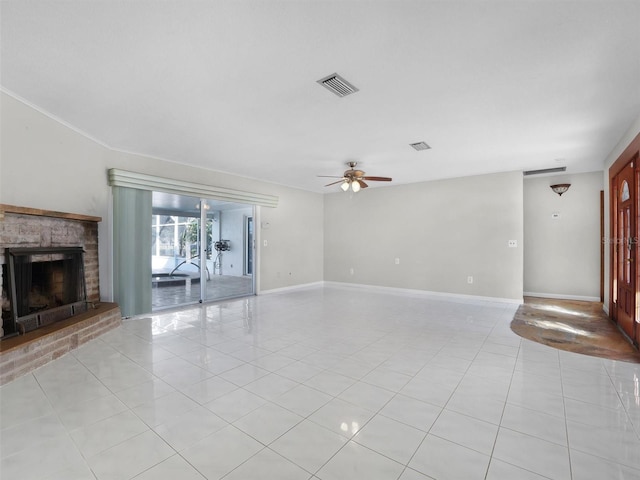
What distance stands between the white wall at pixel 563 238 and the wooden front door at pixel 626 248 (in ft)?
6.16

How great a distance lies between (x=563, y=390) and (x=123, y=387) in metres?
3.65

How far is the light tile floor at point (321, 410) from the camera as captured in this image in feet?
5.42

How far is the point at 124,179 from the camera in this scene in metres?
4.59

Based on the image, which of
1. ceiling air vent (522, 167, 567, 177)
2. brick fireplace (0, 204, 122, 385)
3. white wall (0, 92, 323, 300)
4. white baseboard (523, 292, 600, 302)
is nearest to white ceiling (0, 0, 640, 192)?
white wall (0, 92, 323, 300)

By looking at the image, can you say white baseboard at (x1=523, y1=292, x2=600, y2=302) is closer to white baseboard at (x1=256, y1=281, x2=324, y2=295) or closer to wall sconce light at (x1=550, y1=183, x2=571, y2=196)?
wall sconce light at (x1=550, y1=183, x2=571, y2=196)

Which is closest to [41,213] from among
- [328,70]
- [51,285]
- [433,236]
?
[51,285]

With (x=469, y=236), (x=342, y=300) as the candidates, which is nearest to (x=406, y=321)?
(x=342, y=300)

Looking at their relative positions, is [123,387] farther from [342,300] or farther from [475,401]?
[342,300]

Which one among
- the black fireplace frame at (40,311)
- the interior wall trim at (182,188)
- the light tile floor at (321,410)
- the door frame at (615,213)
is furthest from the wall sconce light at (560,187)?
the black fireplace frame at (40,311)

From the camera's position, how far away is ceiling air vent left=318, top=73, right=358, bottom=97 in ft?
8.60

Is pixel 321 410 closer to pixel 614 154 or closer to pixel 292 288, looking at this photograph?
pixel 292 288

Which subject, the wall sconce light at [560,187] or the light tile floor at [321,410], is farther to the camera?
the wall sconce light at [560,187]

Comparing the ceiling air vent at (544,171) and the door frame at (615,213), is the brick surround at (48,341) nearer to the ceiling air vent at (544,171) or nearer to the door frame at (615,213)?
the door frame at (615,213)

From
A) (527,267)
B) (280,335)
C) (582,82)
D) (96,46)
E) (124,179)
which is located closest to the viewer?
(96,46)
